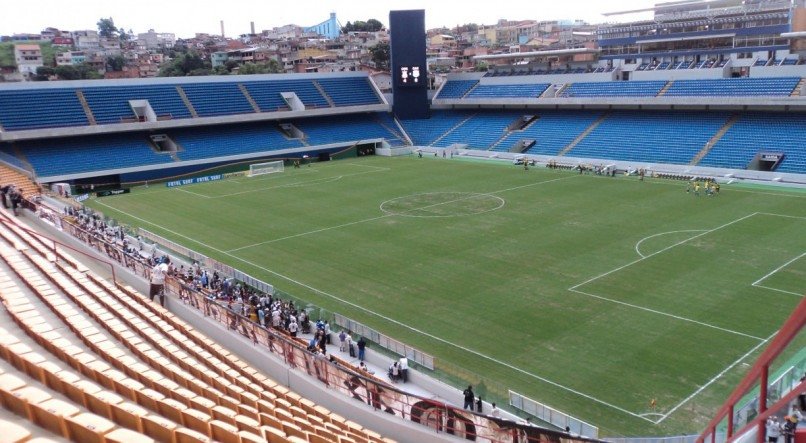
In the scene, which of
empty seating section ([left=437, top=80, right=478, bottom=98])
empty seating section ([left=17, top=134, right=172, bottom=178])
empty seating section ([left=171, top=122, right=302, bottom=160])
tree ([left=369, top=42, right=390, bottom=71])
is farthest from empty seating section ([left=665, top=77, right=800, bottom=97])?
tree ([left=369, top=42, right=390, bottom=71])

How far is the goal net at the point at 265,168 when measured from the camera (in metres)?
53.2

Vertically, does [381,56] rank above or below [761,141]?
above

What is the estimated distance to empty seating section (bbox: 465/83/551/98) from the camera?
6253 centimetres

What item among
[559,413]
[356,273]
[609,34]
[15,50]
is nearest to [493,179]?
[356,273]

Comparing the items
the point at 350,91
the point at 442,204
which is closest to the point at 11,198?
the point at 442,204

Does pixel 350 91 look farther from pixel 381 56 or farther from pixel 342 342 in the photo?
pixel 381 56

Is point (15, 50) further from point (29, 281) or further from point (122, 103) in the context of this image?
point (29, 281)

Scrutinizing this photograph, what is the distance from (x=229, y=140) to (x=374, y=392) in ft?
157

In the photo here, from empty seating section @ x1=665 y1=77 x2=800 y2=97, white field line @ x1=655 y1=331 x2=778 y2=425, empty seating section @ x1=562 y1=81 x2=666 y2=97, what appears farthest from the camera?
empty seating section @ x1=562 y1=81 x2=666 y2=97

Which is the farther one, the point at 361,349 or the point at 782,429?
the point at 361,349

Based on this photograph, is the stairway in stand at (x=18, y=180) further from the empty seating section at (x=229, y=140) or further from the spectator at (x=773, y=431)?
the spectator at (x=773, y=431)

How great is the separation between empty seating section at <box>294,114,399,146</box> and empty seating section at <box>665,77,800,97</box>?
2685 cm

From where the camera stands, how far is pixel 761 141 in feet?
145

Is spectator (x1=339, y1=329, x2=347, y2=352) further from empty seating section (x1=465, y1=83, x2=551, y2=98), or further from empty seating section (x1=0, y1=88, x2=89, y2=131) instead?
empty seating section (x1=465, y1=83, x2=551, y2=98)
